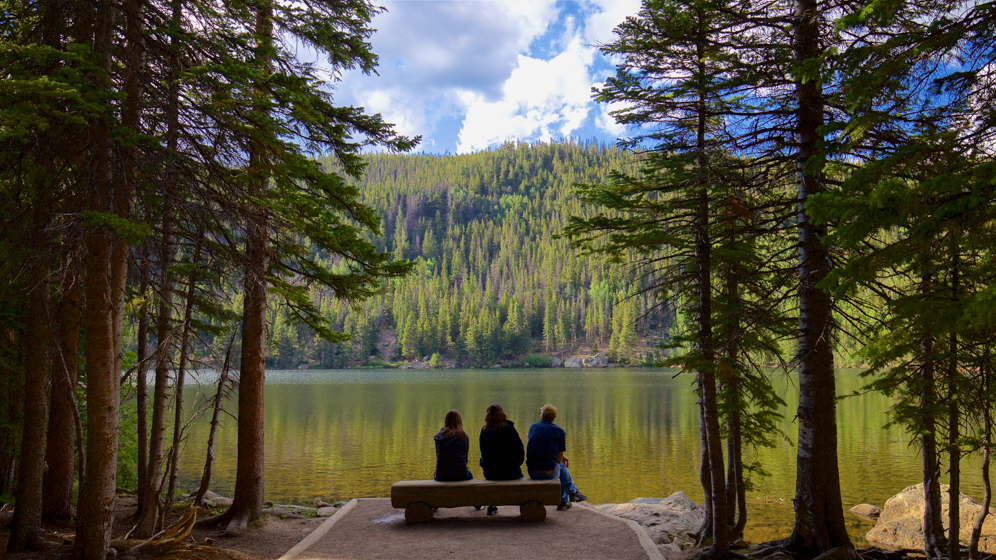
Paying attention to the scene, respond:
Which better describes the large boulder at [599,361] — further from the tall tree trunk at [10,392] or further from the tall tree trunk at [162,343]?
the tall tree trunk at [162,343]

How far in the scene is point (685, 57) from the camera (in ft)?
26.5

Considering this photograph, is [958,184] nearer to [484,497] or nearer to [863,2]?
[863,2]

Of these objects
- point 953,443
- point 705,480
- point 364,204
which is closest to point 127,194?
point 364,204

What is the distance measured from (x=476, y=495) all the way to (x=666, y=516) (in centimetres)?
564

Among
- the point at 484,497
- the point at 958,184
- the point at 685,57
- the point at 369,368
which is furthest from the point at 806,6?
the point at 369,368

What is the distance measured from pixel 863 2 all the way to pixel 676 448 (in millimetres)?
18190

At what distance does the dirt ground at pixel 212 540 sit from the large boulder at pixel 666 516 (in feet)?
16.8

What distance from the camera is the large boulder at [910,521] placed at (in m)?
10.7

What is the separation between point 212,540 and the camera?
24.0 feet

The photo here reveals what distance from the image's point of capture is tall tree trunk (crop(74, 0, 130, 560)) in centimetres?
548

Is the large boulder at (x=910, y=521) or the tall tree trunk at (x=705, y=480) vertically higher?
the tall tree trunk at (x=705, y=480)

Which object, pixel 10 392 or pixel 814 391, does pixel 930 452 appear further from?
pixel 10 392

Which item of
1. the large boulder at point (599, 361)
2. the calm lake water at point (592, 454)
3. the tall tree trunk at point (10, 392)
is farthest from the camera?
the large boulder at point (599, 361)

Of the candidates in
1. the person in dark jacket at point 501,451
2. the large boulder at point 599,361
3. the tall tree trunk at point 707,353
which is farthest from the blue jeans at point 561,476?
the large boulder at point 599,361
